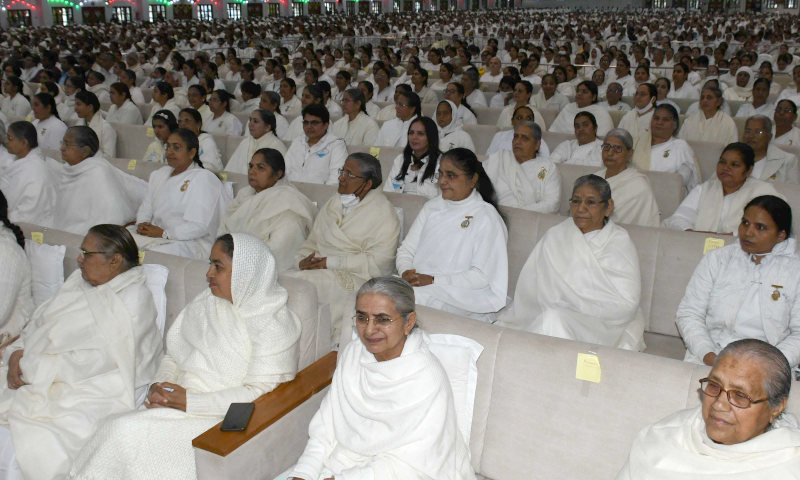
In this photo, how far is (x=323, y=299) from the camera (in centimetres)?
398

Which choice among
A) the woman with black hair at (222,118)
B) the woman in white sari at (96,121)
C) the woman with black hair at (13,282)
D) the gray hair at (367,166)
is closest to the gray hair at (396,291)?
the gray hair at (367,166)

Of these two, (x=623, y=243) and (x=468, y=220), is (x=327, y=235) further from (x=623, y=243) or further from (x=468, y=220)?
Answer: (x=623, y=243)

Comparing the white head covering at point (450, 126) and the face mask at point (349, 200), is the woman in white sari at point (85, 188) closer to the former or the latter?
the face mask at point (349, 200)

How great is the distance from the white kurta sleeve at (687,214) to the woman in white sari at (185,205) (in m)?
2.71

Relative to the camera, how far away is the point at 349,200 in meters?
4.08

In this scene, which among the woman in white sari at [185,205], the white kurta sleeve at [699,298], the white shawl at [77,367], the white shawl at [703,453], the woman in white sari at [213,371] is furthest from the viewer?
the woman in white sari at [185,205]

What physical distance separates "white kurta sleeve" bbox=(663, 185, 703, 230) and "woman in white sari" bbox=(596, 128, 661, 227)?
4.4 inches

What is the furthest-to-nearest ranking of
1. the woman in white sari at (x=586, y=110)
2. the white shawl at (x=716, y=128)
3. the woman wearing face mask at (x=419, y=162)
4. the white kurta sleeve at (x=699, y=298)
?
1. the woman in white sari at (x=586, y=110)
2. the white shawl at (x=716, y=128)
3. the woman wearing face mask at (x=419, y=162)
4. the white kurta sleeve at (x=699, y=298)

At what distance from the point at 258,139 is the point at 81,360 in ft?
10.9

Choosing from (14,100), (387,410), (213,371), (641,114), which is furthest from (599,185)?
(14,100)

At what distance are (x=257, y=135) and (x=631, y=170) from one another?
298cm

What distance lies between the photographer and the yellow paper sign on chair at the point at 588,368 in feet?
7.69

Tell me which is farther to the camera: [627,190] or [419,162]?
[419,162]

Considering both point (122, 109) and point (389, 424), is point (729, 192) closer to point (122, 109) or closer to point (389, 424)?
point (389, 424)
